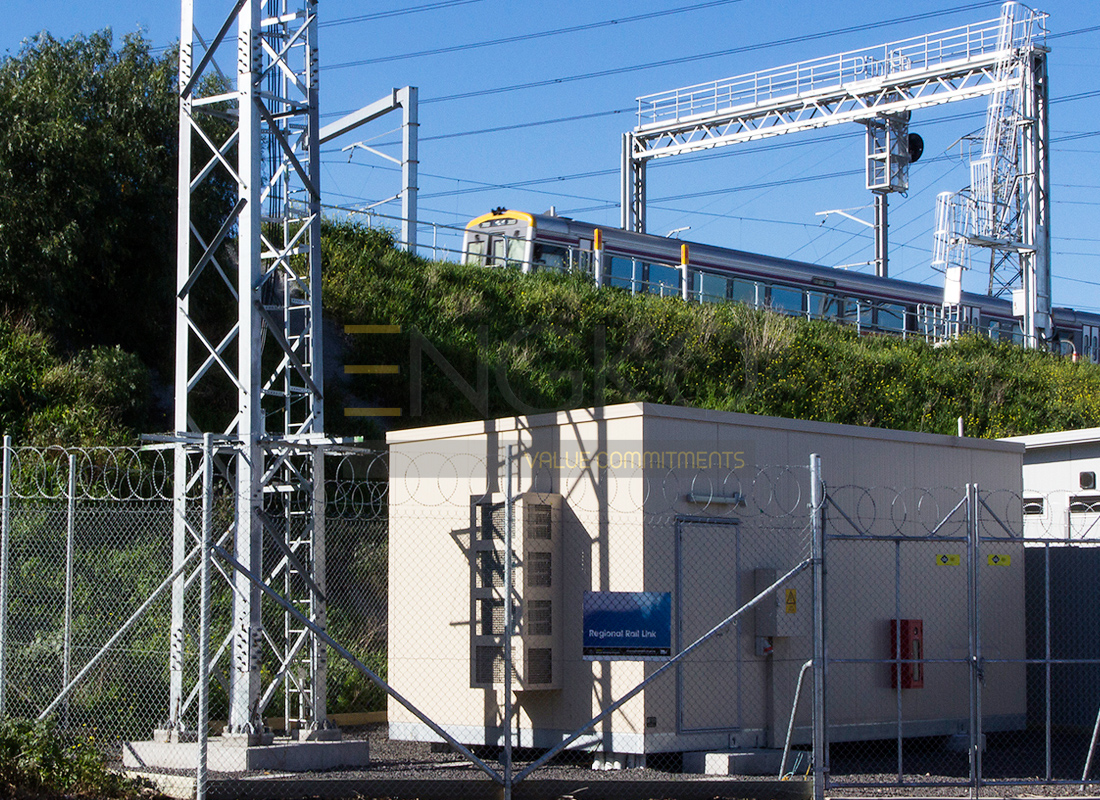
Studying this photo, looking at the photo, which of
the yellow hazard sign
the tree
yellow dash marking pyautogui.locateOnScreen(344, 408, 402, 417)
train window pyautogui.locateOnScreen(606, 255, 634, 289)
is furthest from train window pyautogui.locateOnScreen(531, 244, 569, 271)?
the yellow hazard sign

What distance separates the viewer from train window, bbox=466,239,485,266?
3108 cm

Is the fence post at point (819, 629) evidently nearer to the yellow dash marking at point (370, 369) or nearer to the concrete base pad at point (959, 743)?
the concrete base pad at point (959, 743)

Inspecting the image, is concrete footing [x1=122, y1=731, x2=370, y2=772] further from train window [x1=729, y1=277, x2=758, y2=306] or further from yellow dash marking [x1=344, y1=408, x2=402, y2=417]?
train window [x1=729, y1=277, x2=758, y2=306]

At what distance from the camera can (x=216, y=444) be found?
10.7 meters

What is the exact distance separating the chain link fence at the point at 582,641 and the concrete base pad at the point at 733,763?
27 millimetres

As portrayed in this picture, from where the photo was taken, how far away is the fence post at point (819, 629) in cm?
883

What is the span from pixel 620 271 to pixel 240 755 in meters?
23.4

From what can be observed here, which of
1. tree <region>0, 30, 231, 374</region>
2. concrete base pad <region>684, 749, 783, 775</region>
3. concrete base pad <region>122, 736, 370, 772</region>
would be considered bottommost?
concrete base pad <region>684, 749, 783, 775</region>

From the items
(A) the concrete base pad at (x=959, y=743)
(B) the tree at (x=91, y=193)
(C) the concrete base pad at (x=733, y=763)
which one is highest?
(B) the tree at (x=91, y=193)

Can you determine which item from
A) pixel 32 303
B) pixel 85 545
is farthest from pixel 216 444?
pixel 32 303

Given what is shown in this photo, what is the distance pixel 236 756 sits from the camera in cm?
989

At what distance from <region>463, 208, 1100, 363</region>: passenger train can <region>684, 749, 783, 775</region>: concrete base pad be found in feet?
65.2

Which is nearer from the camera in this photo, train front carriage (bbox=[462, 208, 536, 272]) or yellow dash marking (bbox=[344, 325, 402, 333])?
yellow dash marking (bbox=[344, 325, 402, 333])

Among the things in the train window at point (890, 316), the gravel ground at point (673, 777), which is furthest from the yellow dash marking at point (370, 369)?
the train window at point (890, 316)
